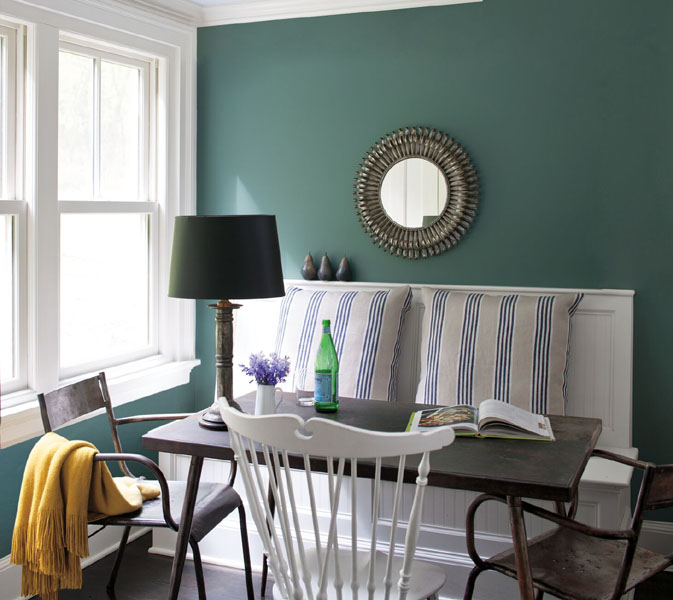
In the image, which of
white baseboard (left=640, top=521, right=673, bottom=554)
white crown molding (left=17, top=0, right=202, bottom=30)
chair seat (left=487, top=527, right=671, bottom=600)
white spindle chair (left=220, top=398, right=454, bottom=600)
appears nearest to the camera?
white spindle chair (left=220, top=398, right=454, bottom=600)

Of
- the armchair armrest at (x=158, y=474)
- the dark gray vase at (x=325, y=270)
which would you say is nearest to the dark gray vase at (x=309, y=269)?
the dark gray vase at (x=325, y=270)

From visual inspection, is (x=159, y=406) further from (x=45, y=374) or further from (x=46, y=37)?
(x=46, y=37)

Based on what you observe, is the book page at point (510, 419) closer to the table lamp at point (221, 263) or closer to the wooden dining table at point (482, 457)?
the wooden dining table at point (482, 457)

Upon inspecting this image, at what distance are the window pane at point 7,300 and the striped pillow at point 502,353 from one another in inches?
69.0

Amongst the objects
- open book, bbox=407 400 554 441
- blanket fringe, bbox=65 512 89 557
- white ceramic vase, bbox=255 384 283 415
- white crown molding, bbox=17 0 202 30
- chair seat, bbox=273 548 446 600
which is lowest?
blanket fringe, bbox=65 512 89 557

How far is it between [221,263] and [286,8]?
199cm

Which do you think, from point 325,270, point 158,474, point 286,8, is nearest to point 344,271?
point 325,270

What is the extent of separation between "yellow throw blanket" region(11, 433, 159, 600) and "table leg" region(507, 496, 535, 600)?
134cm

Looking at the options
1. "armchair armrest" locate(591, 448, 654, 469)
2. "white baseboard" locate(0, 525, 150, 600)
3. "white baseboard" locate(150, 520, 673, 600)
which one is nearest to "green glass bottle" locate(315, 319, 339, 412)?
"armchair armrest" locate(591, 448, 654, 469)

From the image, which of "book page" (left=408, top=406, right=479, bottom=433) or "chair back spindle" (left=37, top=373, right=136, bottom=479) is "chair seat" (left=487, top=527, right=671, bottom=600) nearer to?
"book page" (left=408, top=406, right=479, bottom=433)

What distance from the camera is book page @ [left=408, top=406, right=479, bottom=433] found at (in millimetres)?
2333

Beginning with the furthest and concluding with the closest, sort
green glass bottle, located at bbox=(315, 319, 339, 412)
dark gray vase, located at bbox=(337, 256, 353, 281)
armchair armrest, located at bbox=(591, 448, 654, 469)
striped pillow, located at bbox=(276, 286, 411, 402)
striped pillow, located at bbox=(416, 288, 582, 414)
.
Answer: dark gray vase, located at bbox=(337, 256, 353, 281) < striped pillow, located at bbox=(276, 286, 411, 402) < striped pillow, located at bbox=(416, 288, 582, 414) < green glass bottle, located at bbox=(315, 319, 339, 412) < armchair armrest, located at bbox=(591, 448, 654, 469)

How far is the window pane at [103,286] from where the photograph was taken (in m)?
3.48

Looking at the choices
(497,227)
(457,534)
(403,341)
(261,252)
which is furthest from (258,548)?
(497,227)
